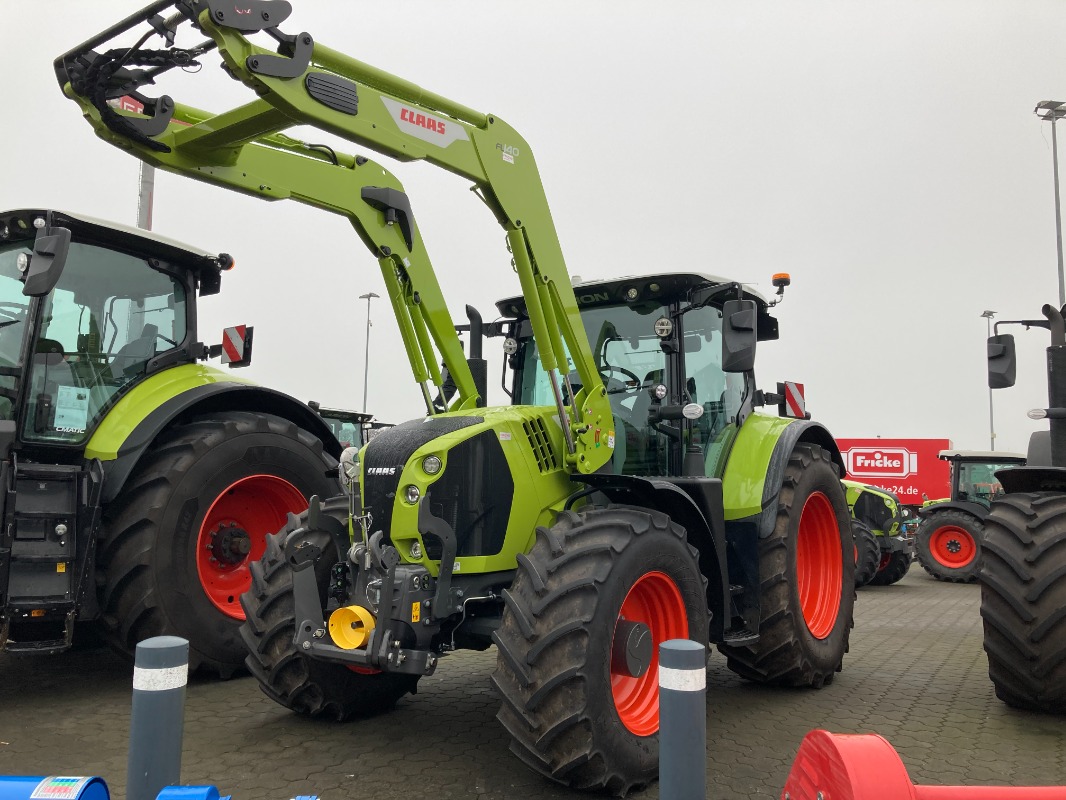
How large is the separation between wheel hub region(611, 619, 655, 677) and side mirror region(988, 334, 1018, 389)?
324 cm

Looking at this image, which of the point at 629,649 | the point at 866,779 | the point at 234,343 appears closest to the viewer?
the point at 866,779

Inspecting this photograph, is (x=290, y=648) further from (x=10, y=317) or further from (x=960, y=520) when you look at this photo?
(x=960, y=520)

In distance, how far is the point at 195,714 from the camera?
16.1ft

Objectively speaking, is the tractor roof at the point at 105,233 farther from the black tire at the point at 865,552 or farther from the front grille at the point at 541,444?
the black tire at the point at 865,552

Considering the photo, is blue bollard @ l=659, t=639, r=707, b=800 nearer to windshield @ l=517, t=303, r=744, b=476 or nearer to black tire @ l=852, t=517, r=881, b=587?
windshield @ l=517, t=303, r=744, b=476

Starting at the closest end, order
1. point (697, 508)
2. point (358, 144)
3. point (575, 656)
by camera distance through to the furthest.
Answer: point (575, 656)
point (358, 144)
point (697, 508)

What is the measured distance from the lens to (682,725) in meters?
2.66

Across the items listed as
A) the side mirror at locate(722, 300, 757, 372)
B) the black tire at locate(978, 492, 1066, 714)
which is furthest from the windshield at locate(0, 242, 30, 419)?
the black tire at locate(978, 492, 1066, 714)

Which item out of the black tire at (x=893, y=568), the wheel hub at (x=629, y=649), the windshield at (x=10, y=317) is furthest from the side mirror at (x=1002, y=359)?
the black tire at (x=893, y=568)

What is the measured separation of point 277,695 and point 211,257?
136 inches

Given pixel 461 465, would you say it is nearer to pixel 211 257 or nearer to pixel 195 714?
pixel 195 714

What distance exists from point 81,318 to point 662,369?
3860mm

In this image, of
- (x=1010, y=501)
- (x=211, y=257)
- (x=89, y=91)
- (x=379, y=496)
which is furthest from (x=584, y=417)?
(x=211, y=257)

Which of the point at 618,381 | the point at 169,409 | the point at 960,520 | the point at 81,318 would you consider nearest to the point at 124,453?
the point at 169,409
